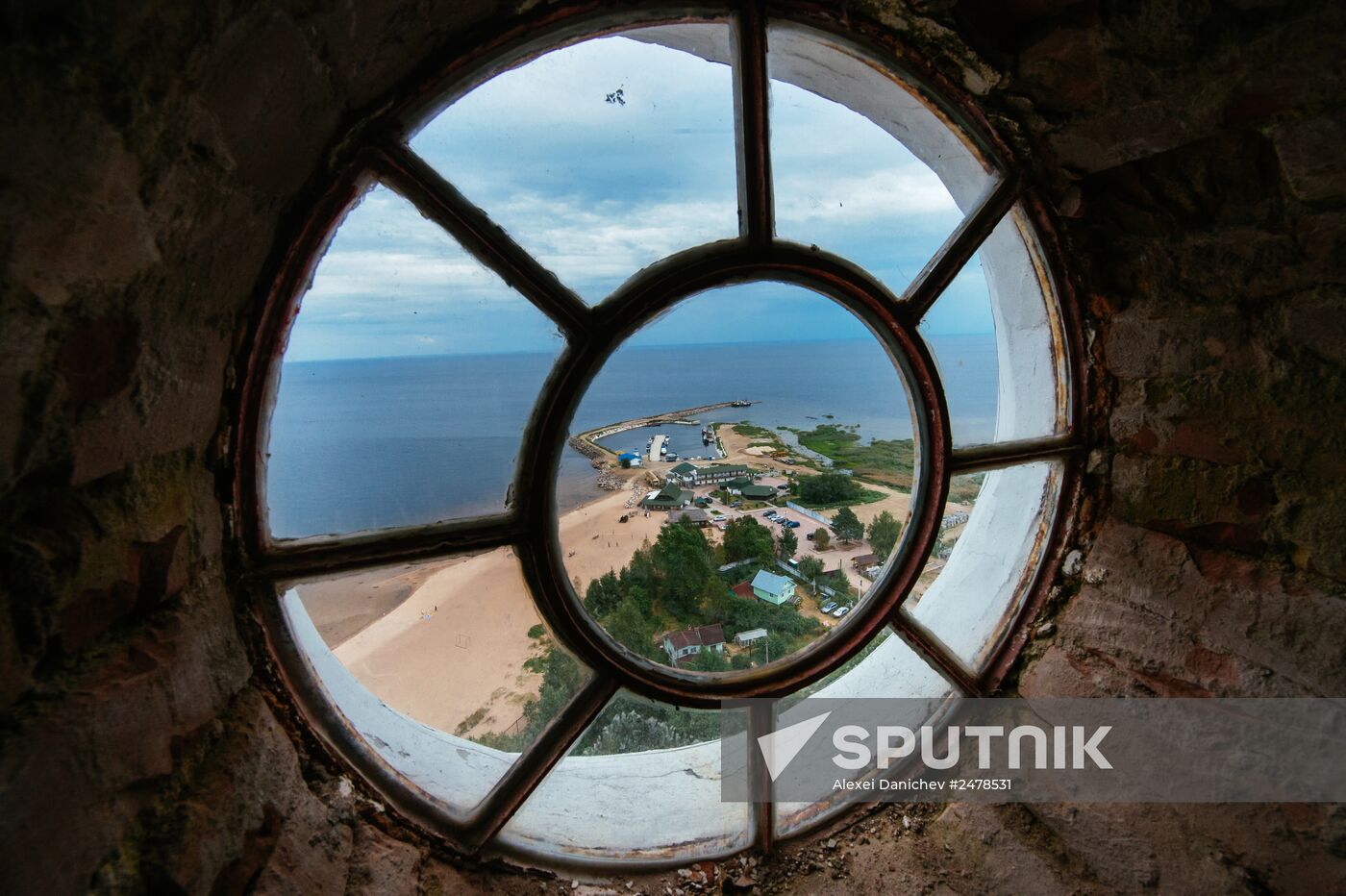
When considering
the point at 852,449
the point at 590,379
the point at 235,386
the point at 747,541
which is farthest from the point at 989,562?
the point at 235,386

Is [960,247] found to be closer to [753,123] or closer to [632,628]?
[753,123]

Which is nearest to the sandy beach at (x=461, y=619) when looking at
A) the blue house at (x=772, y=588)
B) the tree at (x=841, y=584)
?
the blue house at (x=772, y=588)

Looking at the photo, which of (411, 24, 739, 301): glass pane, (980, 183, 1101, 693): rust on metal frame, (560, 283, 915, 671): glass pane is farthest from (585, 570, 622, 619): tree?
(980, 183, 1101, 693): rust on metal frame

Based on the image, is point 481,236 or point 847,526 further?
point 847,526

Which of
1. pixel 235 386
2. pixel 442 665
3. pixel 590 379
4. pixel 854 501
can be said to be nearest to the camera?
pixel 235 386

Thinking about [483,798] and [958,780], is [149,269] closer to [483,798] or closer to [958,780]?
[483,798]

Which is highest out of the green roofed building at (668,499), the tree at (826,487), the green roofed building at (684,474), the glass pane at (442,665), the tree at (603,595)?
the tree at (826,487)

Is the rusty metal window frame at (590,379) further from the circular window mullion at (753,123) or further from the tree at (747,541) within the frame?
the tree at (747,541)
